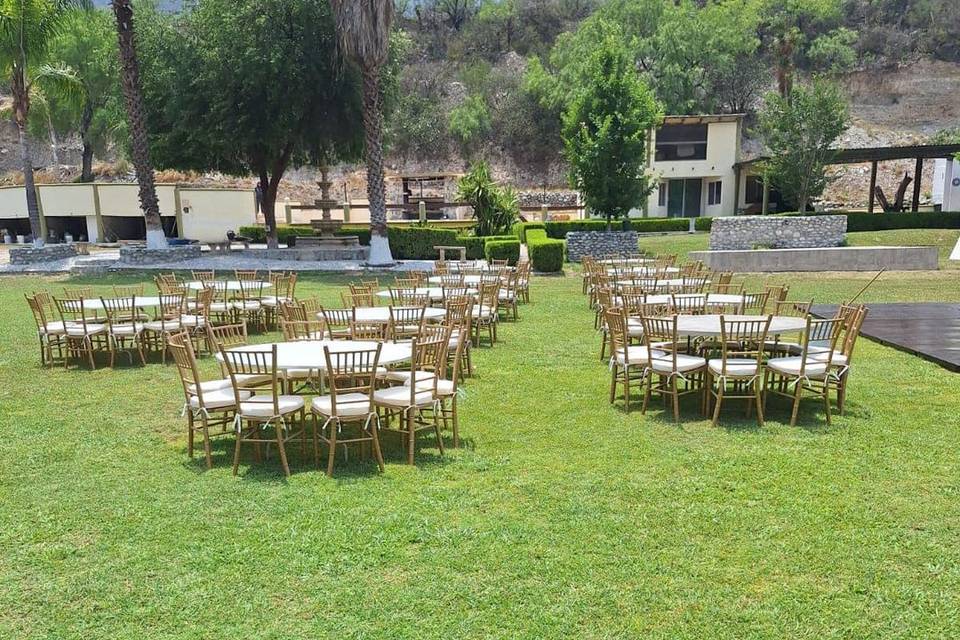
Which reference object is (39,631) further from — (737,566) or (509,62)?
(509,62)

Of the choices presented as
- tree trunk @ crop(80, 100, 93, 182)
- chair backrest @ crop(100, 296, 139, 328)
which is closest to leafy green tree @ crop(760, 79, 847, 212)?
chair backrest @ crop(100, 296, 139, 328)

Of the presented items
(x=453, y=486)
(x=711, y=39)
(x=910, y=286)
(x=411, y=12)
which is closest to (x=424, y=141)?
(x=711, y=39)

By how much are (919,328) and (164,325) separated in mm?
10209

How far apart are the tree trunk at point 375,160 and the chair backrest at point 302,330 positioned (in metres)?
14.3

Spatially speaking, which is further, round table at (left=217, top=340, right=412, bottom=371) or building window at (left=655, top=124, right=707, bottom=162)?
building window at (left=655, top=124, right=707, bottom=162)

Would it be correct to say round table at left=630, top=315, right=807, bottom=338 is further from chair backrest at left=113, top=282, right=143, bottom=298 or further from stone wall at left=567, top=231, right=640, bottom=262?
stone wall at left=567, top=231, right=640, bottom=262

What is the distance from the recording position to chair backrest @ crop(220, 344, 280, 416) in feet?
16.1

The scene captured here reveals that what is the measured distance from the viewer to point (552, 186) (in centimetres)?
5250

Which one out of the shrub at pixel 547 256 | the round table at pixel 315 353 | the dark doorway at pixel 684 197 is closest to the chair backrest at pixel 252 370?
the round table at pixel 315 353

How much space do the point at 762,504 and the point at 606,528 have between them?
1.06m

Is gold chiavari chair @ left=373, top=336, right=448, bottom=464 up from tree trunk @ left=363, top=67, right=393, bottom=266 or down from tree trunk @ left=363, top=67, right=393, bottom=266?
down

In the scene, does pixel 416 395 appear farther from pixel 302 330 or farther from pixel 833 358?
pixel 833 358

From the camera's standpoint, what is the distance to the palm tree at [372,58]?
62.6 ft

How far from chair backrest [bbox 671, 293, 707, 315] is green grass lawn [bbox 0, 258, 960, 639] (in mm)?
2075
